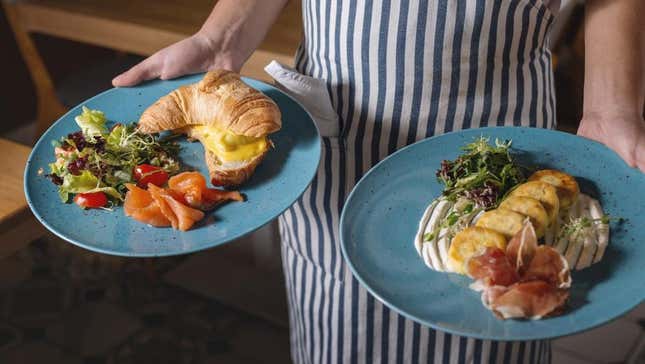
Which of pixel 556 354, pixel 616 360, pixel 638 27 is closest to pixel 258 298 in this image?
pixel 556 354

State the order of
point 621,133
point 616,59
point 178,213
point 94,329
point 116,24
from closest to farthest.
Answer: point 178,213
point 621,133
point 616,59
point 94,329
point 116,24

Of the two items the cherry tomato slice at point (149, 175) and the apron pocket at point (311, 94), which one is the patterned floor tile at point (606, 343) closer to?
the apron pocket at point (311, 94)

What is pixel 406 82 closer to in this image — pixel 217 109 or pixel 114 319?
pixel 217 109

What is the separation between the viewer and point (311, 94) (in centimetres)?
172

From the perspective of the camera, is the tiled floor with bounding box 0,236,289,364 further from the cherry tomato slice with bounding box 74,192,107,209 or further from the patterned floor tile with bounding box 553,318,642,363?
the cherry tomato slice with bounding box 74,192,107,209

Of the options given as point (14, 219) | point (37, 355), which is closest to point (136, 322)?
point (37, 355)

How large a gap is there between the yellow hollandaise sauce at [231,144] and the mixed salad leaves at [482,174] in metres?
0.40

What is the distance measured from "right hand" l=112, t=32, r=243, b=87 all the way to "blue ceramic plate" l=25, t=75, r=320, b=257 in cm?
4

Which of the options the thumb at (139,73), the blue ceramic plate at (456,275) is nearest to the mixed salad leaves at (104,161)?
the thumb at (139,73)

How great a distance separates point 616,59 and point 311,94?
2.31ft

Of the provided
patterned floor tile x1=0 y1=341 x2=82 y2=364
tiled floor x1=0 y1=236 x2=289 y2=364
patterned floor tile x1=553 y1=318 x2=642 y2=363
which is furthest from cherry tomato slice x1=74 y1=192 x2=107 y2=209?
patterned floor tile x1=553 y1=318 x2=642 y2=363

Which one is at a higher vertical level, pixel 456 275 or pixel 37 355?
pixel 456 275

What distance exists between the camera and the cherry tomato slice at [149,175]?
61.6 inches

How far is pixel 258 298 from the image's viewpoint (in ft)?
10.9
